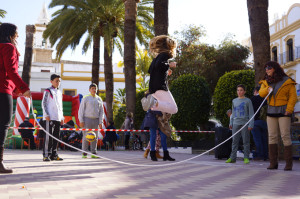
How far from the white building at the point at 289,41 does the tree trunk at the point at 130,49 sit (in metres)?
20.6

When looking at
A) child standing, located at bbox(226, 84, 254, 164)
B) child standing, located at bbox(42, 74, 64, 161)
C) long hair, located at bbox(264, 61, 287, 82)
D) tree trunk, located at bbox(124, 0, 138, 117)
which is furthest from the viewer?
tree trunk, located at bbox(124, 0, 138, 117)

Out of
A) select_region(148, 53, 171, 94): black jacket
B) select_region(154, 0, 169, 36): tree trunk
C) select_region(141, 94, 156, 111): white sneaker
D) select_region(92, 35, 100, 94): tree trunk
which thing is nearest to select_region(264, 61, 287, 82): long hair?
select_region(148, 53, 171, 94): black jacket

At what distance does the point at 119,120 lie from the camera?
94.2 feet

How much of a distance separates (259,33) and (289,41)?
29.4 m

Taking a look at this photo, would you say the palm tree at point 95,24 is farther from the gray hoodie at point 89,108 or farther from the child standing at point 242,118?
the child standing at point 242,118

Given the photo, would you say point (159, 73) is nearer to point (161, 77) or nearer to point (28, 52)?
point (161, 77)

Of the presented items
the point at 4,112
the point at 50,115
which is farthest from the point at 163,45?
the point at 50,115

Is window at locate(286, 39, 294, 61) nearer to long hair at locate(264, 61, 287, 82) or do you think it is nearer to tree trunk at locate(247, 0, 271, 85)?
tree trunk at locate(247, 0, 271, 85)

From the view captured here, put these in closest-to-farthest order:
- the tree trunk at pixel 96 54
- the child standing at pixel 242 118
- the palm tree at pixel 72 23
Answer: the child standing at pixel 242 118 → the palm tree at pixel 72 23 → the tree trunk at pixel 96 54

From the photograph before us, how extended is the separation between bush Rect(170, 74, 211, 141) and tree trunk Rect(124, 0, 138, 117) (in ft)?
6.53

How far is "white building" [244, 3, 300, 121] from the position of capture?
118ft

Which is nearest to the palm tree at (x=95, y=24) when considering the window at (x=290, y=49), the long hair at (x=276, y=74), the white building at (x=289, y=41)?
the long hair at (x=276, y=74)

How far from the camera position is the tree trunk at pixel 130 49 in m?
17.8

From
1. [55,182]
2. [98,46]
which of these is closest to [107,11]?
[98,46]
